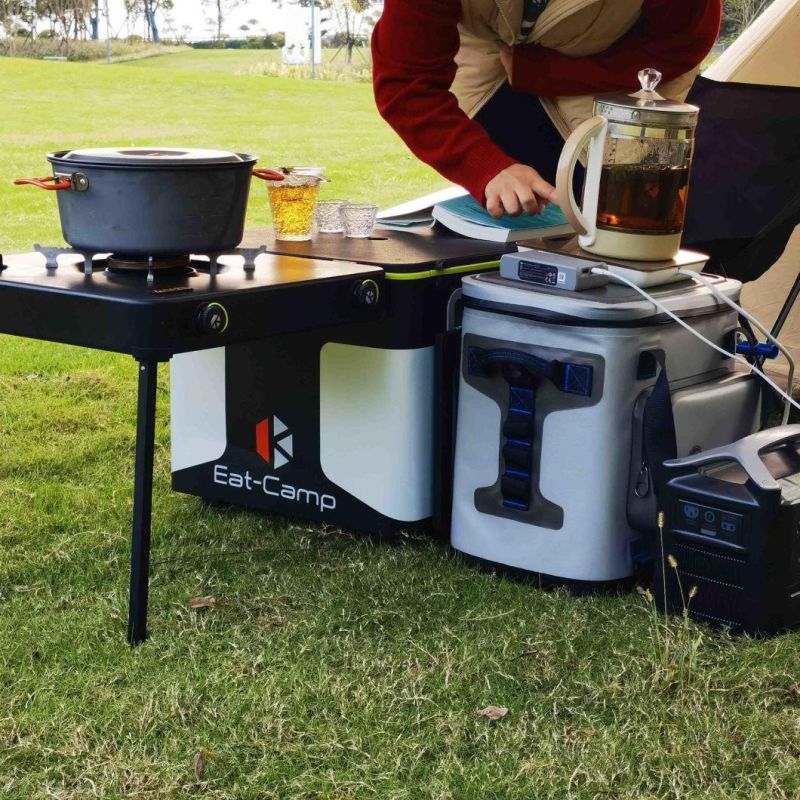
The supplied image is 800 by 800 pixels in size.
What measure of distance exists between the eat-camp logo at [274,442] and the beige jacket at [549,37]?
2.61ft

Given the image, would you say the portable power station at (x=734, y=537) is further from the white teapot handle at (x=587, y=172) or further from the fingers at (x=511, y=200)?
the fingers at (x=511, y=200)

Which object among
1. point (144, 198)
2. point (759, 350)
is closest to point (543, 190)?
point (759, 350)

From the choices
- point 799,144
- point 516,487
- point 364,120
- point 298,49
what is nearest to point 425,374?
point 516,487

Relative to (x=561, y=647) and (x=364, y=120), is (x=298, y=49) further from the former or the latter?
(x=561, y=647)

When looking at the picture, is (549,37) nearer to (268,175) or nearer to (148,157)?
(268,175)

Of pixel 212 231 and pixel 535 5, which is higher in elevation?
pixel 535 5

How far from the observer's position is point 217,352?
7.98 ft

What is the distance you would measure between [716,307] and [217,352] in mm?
936

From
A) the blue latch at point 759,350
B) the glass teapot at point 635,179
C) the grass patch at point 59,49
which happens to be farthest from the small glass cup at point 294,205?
the grass patch at point 59,49

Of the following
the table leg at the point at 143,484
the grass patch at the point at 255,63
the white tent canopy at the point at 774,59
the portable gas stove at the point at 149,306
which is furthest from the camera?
the grass patch at the point at 255,63

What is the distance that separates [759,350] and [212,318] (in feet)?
3.41

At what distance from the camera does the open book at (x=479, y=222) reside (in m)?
2.45

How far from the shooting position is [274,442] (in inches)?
95.8

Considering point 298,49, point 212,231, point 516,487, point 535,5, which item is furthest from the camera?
point 298,49
